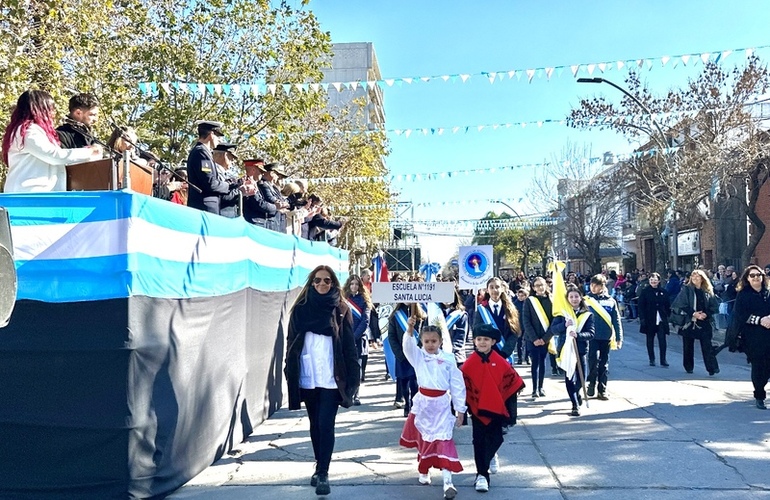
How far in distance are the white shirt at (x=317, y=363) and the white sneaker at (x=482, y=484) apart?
138 centimetres

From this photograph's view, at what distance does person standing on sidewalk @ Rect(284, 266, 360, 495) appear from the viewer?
6.00 meters

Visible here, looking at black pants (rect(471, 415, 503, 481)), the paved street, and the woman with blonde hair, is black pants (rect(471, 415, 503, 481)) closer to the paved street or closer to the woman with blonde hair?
the paved street

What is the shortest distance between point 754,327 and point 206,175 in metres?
7.18

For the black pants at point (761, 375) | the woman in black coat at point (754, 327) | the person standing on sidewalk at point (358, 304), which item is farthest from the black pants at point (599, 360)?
the person standing on sidewalk at point (358, 304)

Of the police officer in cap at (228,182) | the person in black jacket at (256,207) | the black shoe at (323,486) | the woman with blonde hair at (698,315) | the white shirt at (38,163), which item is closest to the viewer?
the white shirt at (38,163)

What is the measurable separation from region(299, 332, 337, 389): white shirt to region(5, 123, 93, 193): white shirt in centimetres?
231

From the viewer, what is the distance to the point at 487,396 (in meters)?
5.99

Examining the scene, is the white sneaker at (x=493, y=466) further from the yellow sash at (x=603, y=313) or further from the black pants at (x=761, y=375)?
the black pants at (x=761, y=375)

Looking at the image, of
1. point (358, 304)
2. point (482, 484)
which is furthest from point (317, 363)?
point (358, 304)

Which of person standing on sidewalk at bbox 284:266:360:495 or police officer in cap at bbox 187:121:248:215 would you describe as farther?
police officer in cap at bbox 187:121:248:215

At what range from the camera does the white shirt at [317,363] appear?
602 centimetres

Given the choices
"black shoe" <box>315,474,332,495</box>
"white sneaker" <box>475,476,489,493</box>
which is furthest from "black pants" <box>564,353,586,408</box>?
"black shoe" <box>315,474,332,495</box>

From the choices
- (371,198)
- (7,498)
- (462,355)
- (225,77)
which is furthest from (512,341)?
(371,198)

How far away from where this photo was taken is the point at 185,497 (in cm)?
564
